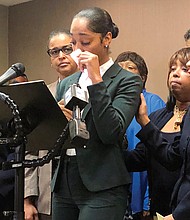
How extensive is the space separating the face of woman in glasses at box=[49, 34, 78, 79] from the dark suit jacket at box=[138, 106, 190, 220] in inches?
31.3

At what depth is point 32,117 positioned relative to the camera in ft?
4.17

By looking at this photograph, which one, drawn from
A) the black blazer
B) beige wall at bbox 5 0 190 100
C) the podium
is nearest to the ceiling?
beige wall at bbox 5 0 190 100

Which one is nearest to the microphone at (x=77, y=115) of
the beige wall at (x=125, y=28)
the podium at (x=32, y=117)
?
the podium at (x=32, y=117)

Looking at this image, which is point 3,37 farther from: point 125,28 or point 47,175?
point 47,175

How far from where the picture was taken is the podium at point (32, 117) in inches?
46.4

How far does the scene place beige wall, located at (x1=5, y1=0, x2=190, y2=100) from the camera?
9.62 ft

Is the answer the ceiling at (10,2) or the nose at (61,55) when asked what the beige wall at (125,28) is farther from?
the nose at (61,55)

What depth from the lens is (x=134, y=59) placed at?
2480 mm

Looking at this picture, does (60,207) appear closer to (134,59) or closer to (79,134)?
(79,134)

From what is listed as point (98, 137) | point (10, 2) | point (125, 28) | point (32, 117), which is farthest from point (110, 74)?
point (10, 2)

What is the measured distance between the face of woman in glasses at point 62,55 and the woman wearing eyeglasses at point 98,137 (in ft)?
2.58

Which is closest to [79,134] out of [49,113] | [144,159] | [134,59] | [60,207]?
[49,113]

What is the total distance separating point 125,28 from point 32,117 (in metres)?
2.08

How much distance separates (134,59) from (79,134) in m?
1.43
